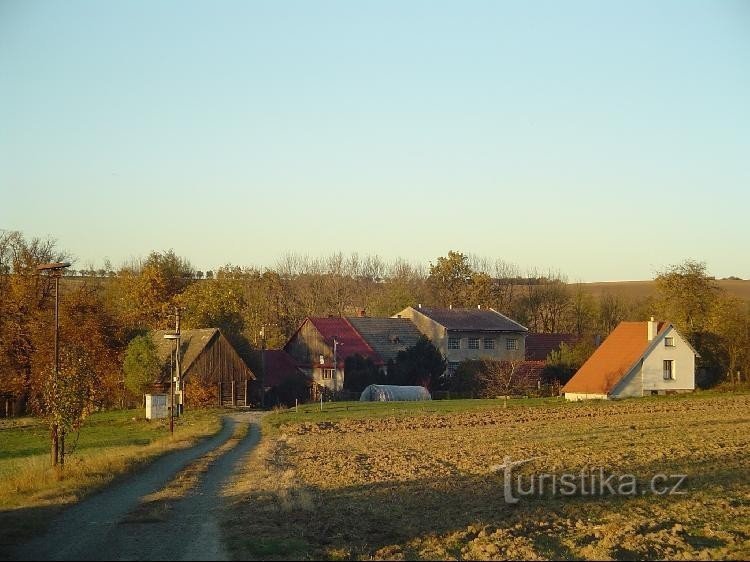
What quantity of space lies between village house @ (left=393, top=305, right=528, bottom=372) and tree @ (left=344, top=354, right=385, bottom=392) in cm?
918

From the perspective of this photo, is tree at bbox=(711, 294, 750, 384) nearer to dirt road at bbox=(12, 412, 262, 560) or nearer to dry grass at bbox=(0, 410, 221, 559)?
dry grass at bbox=(0, 410, 221, 559)

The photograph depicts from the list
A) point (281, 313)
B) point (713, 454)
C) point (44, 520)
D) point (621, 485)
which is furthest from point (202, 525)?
point (281, 313)

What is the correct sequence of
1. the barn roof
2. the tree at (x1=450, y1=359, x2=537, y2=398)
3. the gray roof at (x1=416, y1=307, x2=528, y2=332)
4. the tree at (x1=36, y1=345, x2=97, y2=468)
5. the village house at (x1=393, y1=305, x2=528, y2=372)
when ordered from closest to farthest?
the tree at (x1=36, y1=345, x2=97, y2=468) < the barn roof < the tree at (x1=450, y1=359, x2=537, y2=398) < the village house at (x1=393, y1=305, x2=528, y2=372) < the gray roof at (x1=416, y1=307, x2=528, y2=332)

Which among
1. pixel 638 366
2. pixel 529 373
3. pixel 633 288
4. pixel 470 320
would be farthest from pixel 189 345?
pixel 633 288

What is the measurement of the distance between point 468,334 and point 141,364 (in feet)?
98.3

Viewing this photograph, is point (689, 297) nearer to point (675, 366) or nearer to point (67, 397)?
point (675, 366)

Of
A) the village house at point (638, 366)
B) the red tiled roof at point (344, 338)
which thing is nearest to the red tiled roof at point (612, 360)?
the village house at point (638, 366)

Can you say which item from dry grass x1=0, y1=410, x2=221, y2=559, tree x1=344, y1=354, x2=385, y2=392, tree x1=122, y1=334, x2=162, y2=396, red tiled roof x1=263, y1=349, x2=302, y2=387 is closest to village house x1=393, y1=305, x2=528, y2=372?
tree x1=344, y1=354, x2=385, y2=392

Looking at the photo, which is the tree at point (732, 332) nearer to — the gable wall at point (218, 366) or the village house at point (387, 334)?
the village house at point (387, 334)

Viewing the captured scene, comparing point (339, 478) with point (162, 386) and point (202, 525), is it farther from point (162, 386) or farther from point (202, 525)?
point (162, 386)

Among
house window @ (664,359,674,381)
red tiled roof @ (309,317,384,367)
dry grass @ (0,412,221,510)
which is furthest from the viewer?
red tiled roof @ (309,317,384,367)

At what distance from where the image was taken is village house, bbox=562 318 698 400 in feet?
212

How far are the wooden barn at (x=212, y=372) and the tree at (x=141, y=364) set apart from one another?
1.56m

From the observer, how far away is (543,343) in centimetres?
8775
